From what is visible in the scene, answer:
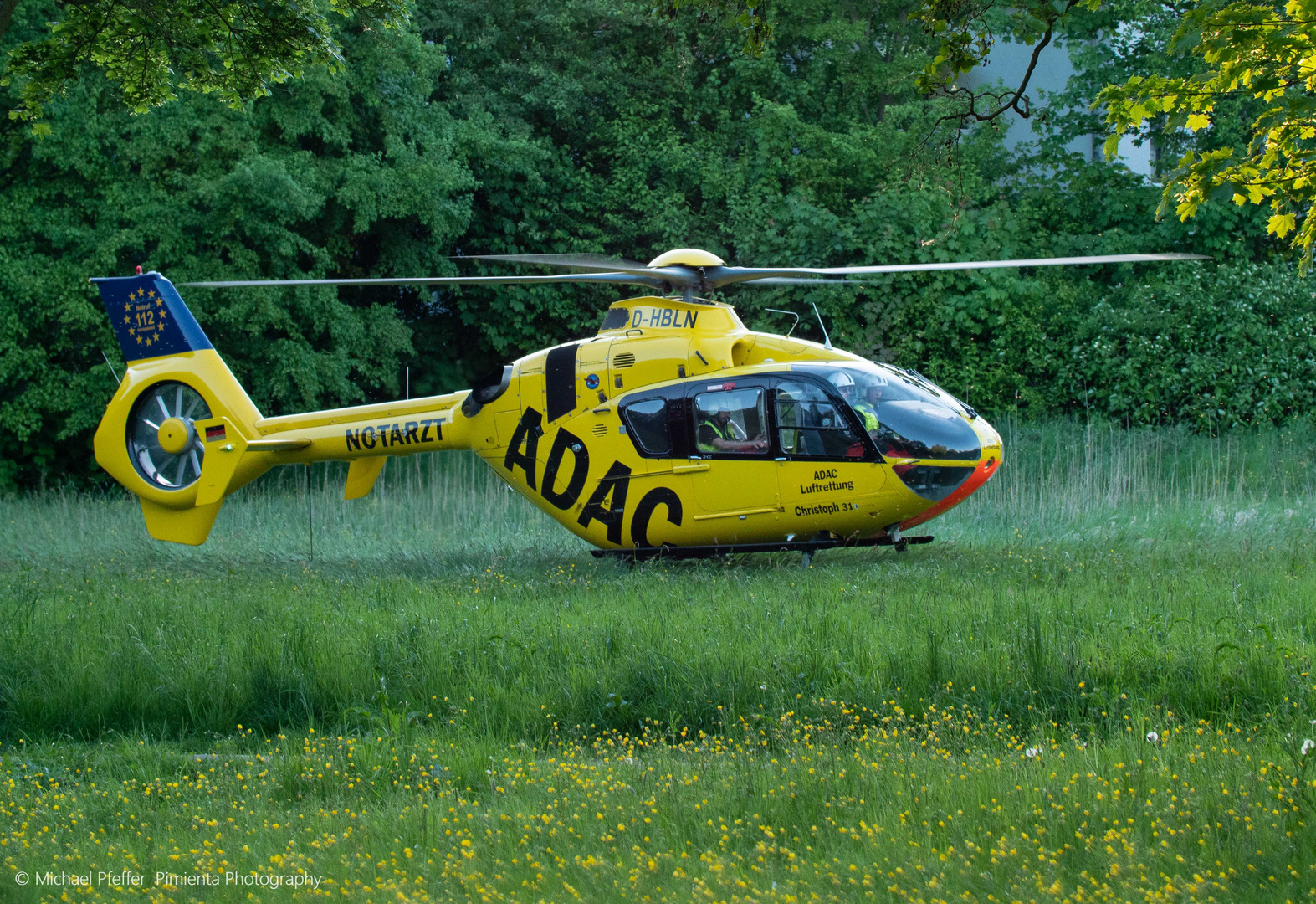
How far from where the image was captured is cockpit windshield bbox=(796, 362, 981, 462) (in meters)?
10.3

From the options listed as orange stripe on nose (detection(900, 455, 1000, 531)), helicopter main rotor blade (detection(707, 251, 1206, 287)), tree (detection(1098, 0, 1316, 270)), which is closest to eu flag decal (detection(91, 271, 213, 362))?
helicopter main rotor blade (detection(707, 251, 1206, 287))

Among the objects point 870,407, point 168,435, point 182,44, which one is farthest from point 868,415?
point 168,435

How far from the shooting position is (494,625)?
26.4 ft

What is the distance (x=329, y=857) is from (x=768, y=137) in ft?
66.4

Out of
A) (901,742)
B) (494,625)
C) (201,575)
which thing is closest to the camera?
(901,742)

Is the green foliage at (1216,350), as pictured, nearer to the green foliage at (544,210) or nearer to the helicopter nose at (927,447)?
the green foliage at (544,210)

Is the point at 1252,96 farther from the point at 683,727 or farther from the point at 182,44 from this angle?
the point at 182,44

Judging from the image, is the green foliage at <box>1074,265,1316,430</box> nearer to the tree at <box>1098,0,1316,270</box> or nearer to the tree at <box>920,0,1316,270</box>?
the tree at <box>920,0,1316,270</box>

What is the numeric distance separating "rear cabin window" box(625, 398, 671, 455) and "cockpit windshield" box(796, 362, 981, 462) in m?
1.32

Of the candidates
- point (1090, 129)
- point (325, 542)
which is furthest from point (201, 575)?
point (1090, 129)

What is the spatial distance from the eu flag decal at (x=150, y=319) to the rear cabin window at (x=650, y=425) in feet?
16.5

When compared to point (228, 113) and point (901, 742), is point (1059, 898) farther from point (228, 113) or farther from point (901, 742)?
point (228, 113)

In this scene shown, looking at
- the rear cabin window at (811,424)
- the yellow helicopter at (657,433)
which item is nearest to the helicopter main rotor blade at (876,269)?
the yellow helicopter at (657,433)

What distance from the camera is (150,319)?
42.3ft
